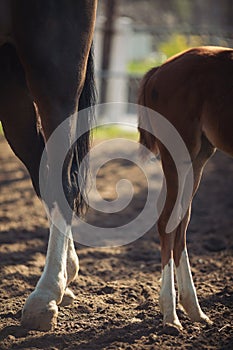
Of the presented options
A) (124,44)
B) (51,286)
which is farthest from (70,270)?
(124,44)

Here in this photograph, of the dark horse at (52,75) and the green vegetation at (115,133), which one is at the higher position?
the dark horse at (52,75)

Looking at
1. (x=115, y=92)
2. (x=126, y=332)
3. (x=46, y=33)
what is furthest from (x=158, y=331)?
(x=115, y=92)

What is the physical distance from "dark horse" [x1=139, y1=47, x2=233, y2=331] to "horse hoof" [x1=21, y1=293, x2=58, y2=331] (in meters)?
0.59

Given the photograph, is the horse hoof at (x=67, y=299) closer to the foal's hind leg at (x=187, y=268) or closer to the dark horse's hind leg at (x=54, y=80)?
the dark horse's hind leg at (x=54, y=80)

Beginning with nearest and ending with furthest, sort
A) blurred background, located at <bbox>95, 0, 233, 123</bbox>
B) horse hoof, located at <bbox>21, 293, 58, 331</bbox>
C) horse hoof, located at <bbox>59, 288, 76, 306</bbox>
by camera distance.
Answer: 1. horse hoof, located at <bbox>21, 293, 58, 331</bbox>
2. horse hoof, located at <bbox>59, 288, 76, 306</bbox>
3. blurred background, located at <bbox>95, 0, 233, 123</bbox>

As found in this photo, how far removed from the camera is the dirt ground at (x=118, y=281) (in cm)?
311

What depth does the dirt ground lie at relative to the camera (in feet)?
10.2

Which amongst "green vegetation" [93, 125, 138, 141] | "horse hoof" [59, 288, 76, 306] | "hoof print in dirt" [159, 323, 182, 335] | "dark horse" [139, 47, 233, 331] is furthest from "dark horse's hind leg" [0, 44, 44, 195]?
"green vegetation" [93, 125, 138, 141]

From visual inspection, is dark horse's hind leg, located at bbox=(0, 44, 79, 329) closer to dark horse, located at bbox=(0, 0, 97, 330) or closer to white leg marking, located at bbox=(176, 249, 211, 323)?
dark horse, located at bbox=(0, 0, 97, 330)

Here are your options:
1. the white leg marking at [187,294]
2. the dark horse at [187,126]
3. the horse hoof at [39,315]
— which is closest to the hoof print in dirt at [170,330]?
the dark horse at [187,126]

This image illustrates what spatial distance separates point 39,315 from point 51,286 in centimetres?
17

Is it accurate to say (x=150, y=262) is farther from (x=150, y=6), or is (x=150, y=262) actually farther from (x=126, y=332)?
(x=150, y=6)

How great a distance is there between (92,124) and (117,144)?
19.3 ft

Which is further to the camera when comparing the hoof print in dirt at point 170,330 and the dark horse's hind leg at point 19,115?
the dark horse's hind leg at point 19,115
